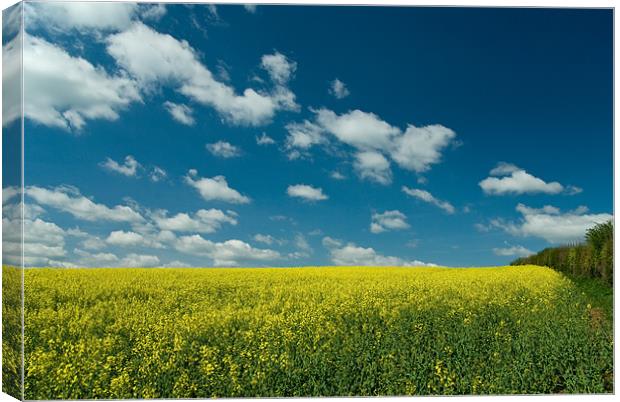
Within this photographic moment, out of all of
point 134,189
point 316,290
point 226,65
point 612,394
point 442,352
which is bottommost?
point 612,394

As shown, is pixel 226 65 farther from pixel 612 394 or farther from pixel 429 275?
pixel 612 394

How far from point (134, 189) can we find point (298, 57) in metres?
1.82

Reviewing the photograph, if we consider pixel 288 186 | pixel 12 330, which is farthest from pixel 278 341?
pixel 12 330

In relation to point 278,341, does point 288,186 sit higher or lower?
higher

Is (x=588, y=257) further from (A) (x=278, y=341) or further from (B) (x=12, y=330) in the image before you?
(B) (x=12, y=330)

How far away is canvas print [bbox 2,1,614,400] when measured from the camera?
5.48 meters

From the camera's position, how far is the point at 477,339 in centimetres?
598

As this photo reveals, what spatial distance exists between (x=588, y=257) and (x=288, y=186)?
5.07 metres

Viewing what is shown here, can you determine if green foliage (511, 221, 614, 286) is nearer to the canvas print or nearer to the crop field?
the canvas print

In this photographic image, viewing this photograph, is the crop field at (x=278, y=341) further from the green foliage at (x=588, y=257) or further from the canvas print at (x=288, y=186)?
the green foliage at (x=588, y=257)

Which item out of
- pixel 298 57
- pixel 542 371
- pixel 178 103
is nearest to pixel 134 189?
pixel 178 103

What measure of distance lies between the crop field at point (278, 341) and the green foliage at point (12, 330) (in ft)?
0.43

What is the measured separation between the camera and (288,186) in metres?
5.78

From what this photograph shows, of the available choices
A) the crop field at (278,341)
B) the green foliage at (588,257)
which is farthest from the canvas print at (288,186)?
the green foliage at (588,257)
